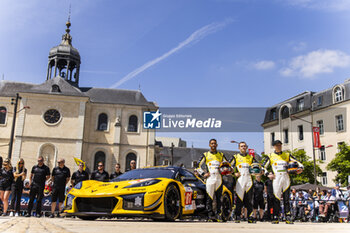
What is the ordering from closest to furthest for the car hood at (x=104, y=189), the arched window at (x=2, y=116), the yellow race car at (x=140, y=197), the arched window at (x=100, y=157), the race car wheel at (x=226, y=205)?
the yellow race car at (x=140, y=197), the car hood at (x=104, y=189), the race car wheel at (x=226, y=205), the arched window at (x=2, y=116), the arched window at (x=100, y=157)

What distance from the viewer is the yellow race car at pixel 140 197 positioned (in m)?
6.42

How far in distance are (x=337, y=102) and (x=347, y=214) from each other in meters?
25.4

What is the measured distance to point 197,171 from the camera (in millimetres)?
8477

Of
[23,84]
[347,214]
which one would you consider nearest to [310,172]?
[347,214]

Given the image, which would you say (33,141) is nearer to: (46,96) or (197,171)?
(46,96)

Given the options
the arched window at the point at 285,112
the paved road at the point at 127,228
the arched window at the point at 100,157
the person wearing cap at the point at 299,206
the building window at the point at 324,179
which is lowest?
the person wearing cap at the point at 299,206

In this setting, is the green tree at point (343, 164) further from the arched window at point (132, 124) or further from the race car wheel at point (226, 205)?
the arched window at point (132, 124)

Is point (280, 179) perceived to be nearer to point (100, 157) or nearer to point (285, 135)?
point (285, 135)

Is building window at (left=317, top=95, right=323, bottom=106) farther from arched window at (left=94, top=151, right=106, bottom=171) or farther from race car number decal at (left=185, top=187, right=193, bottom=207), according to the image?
race car number decal at (left=185, top=187, right=193, bottom=207)

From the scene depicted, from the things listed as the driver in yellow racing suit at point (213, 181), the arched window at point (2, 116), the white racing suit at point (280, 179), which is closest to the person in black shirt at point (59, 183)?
the driver in yellow racing suit at point (213, 181)

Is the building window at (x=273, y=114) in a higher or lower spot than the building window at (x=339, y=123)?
higher

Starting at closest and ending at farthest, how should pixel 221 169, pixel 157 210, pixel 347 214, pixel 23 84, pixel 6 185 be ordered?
1. pixel 157 210
2. pixel 221 169
3. pixel 6 185
4. pixel 347 214
5. pixel 23 84

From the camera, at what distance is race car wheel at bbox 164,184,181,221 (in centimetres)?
663

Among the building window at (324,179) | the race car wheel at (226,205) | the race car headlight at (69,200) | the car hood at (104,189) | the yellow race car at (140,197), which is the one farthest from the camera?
the building window at (324,179)
